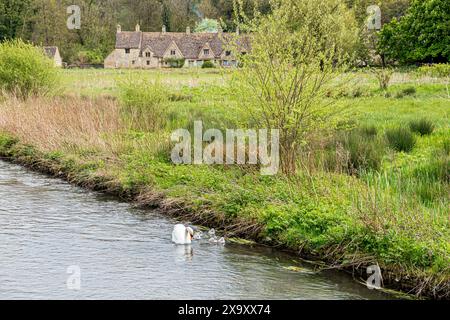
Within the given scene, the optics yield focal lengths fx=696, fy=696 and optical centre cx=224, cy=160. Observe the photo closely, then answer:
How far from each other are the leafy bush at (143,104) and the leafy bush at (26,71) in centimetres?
692

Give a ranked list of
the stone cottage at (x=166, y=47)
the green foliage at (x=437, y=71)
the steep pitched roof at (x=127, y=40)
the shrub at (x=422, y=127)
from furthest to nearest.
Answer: the stone cottage at (x=166, y=47) < the steep pitched roof at (x=127, y=40) < the green foliage at (x=437, y=71) < the shrub at (x=422, y=127)

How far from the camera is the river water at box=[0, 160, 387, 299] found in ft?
30.7

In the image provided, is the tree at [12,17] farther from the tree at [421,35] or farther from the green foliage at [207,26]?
the tree at [421,35]

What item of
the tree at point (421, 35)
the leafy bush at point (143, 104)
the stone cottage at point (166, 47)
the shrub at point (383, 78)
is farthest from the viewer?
the stone cottage at point (166, 47)

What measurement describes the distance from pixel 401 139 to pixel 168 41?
2989 inches

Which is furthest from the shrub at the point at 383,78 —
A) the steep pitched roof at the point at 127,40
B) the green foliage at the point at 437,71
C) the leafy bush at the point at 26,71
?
the steep pitched roof at the point at 127,40

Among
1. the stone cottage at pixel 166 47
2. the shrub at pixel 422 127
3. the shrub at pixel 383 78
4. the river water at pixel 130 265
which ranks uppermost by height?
the stone cottage at pixel 166 47

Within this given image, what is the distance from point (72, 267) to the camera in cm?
1025

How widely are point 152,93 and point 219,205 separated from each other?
29.4ft

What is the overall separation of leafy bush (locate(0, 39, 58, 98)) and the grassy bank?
4.32 metres

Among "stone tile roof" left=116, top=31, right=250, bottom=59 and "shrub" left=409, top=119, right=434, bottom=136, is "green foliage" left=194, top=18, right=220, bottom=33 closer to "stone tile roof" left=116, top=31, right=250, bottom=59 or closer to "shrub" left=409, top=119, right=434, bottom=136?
"stone tile roof" left=116, top=31, right=250, bottom=59

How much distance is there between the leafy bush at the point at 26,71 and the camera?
2720 centimetres

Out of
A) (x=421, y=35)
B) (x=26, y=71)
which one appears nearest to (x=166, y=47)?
(x=421, y=35)
